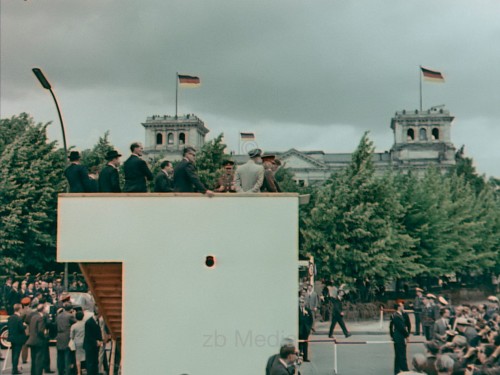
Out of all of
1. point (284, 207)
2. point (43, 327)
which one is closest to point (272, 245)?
point (284, 207)

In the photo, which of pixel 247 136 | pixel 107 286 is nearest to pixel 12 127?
pixel 107 286

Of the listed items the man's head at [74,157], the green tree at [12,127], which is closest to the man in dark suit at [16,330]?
the man's head at [74,157]

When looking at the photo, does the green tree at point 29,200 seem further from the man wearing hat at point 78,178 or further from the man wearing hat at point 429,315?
the man wearing hat at point 78,178

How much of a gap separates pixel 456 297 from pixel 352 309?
56.3ft

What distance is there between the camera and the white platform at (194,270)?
10.9m

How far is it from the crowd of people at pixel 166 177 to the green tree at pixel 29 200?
2472 centimetres

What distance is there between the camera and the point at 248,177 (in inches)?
456

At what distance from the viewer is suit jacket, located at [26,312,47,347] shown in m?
15.2

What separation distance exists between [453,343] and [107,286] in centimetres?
596

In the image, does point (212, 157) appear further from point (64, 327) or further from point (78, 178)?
point (78, 178)

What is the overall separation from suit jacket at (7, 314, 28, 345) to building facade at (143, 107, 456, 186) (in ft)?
322

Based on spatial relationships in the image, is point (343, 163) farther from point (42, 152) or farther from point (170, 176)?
point (170, 176)

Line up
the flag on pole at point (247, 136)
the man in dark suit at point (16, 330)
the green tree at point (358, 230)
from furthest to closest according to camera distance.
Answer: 1. the flag on pole at point (247, 136)
2. the green tree at point (358, 230)
3. the man in dark suit at point (16, 330)

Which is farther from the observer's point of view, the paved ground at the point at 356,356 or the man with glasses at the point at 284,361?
the paved ground at the point at 356,356
